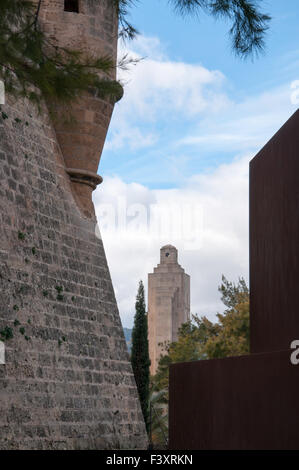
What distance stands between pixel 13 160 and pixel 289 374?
666cm

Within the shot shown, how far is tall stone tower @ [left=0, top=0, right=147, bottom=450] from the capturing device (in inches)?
428

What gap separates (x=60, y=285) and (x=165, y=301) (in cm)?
2979

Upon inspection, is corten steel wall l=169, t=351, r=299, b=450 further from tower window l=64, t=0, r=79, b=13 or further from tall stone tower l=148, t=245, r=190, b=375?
tall stone tower l=148, t=245, r=190, b=375

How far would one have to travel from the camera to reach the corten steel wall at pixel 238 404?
271 inches

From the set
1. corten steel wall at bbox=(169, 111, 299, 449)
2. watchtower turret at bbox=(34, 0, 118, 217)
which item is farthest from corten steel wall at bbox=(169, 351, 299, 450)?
watchtower turret at bbox=(34, 0, 118, 217)

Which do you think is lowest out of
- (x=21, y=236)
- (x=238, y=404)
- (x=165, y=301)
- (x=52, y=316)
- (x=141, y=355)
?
(x=238, y=404)

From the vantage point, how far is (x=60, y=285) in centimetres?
1252

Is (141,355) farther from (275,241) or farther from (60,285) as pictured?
(275,241)

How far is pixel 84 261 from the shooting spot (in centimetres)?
1368

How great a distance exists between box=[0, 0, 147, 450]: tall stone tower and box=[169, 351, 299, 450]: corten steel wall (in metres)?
1.57

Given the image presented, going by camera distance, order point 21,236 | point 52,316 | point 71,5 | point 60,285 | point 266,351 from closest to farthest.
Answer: point 266,351, point 21,236, point 52,316, point 60,285, point 71,5

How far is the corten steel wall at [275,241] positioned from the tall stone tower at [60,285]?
3.18 m

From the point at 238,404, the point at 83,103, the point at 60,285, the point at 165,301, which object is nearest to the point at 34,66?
the point at 238,404
